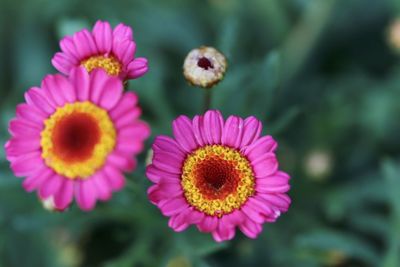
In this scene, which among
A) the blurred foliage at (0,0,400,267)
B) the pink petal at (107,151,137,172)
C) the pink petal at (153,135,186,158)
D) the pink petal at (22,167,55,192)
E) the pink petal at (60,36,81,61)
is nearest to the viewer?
the pink petal at (107,151,137,172)

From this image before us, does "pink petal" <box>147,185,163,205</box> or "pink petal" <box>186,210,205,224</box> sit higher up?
"pink petal" <box>147,185,163,205</box>

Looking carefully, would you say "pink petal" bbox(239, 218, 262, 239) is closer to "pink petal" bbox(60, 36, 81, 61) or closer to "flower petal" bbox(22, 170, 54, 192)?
"flower petal" bbox(22, 170, 54, 192)

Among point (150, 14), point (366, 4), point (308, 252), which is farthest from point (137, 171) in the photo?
point (366, 4)

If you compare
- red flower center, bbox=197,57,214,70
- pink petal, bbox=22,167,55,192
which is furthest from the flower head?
pink petal, bbox=22,167,55,192

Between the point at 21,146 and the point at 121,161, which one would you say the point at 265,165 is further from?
the point at 21,146

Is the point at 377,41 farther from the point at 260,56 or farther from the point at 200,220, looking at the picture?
the point at 200,220

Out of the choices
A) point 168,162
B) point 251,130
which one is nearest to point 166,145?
point 168,162

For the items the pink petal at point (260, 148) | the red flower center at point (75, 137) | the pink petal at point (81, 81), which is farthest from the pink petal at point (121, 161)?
the pink petal at point (260, 148)
